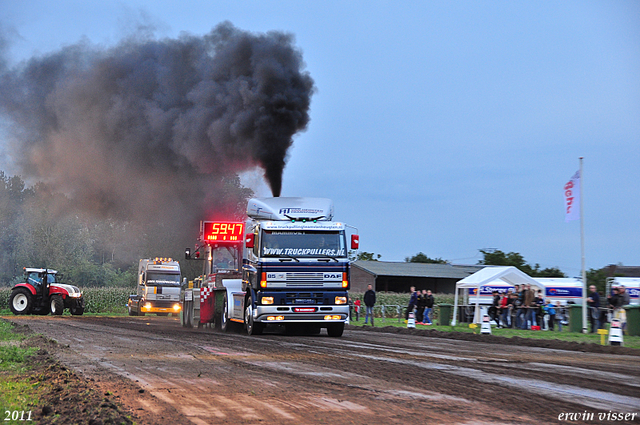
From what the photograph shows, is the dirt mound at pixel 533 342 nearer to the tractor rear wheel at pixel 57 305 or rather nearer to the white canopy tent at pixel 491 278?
the white canopy tent at pixel 491 278

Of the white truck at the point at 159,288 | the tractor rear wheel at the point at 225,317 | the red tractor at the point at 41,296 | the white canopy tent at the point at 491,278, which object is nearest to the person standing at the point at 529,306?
the white canopy tent at the point at 491,278

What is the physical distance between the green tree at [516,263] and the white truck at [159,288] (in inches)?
1532

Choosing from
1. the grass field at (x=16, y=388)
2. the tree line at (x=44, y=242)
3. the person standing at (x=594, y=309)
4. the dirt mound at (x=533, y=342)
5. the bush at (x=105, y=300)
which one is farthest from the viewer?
the tree line at (x=44, y=242)

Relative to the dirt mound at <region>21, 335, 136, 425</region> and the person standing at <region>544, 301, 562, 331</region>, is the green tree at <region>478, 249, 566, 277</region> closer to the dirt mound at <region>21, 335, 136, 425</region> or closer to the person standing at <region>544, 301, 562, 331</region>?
the person standing at <region>544, 301, 562, 331</region>

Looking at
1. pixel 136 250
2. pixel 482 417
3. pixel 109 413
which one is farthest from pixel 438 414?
pixel 136 250

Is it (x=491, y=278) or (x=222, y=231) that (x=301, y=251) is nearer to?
(x=222, y=231)

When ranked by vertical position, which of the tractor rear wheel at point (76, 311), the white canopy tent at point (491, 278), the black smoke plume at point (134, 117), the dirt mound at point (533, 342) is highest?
the black smoke plume at point (134, 117)

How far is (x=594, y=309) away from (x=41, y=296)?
26825mm

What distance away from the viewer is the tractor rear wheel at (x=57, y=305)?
112ft

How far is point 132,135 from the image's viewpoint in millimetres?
33281

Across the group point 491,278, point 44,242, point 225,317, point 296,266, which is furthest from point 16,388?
point 44,242

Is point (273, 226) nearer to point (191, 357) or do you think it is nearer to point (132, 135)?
point (191, 357)

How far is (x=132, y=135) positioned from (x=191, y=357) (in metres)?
23.3

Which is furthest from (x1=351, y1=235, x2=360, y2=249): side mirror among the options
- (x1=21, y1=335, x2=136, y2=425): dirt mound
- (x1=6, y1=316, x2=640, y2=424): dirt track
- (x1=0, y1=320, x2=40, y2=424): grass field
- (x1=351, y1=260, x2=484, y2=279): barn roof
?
(x1=351, y1=260, x2=484, y2=279): barn roof
